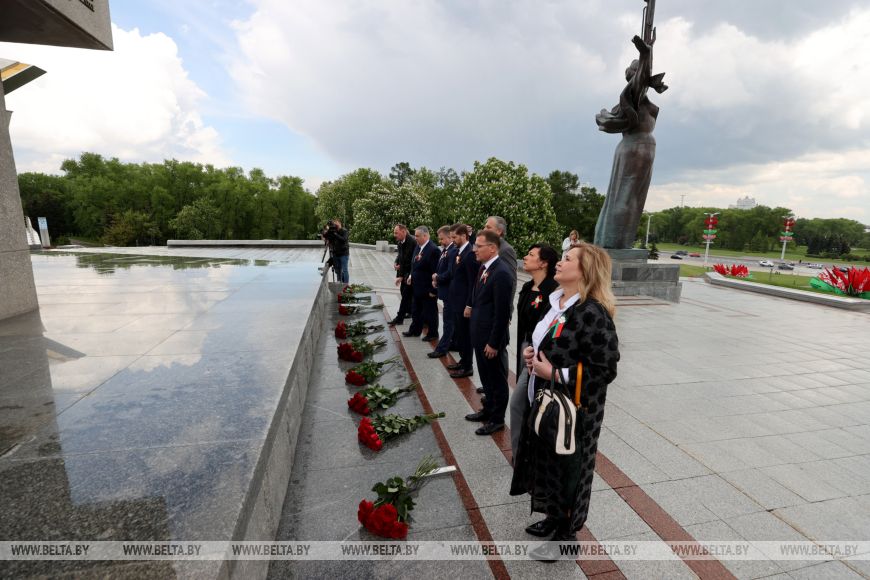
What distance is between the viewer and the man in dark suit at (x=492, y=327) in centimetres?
387

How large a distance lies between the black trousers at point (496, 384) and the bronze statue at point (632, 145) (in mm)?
10427

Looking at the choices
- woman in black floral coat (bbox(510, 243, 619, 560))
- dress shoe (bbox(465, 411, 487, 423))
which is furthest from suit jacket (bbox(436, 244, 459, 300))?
woman in black floral coat (bbox(510, 243, 619, 560))

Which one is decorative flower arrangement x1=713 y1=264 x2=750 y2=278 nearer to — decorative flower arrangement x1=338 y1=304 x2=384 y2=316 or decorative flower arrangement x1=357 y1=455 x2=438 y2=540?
decorative flower arrangement x1=338 y1=304 x2=384 y2=316

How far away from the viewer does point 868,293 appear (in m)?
11.9

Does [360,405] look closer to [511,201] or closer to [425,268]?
[425,268]

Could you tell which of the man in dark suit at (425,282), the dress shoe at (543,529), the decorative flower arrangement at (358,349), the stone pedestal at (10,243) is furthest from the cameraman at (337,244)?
the dress shoe at (543,529)

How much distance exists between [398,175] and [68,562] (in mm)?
81474

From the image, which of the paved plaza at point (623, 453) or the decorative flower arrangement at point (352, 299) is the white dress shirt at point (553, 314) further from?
the decorative flower arrangement at point (352, 299)

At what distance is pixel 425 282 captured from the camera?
22.8ft

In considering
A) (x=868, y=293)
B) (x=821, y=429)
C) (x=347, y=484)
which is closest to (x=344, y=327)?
(x=347, y=484)

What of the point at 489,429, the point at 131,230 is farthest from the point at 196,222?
the point at 489,429

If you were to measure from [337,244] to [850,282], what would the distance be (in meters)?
14.6

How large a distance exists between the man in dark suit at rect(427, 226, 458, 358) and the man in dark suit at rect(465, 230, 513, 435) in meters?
1.71

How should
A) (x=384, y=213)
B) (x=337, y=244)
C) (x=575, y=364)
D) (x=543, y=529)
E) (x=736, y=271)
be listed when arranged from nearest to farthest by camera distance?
(x=575, y=364), (x=543, y=529), (x=337, y=244), (x=736, y=271), (x=384, y=213)
